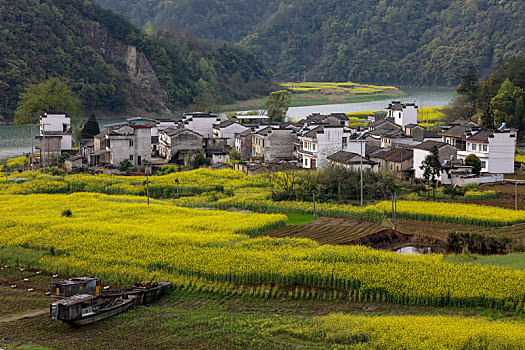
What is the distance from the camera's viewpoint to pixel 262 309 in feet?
61.5

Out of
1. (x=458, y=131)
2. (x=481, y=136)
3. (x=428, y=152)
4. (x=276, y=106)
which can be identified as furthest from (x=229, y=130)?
(x=481, y=136)

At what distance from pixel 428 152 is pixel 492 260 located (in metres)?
17.0

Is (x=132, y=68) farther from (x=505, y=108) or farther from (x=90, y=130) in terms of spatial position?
(x=505, y=108)

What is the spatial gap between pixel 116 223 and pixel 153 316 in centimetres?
1067

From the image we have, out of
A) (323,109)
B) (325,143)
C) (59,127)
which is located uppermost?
(323,109)

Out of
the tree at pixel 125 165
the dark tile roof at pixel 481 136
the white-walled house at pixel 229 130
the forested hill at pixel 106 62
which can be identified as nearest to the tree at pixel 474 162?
the dark tile roof at pixel 481 136

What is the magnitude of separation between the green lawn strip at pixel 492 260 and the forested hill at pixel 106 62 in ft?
196

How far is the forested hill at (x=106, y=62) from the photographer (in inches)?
3046

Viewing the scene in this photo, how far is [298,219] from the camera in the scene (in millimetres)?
30344

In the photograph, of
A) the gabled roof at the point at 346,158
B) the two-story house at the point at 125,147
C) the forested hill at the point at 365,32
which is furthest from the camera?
the forested hill at the point at 365,32

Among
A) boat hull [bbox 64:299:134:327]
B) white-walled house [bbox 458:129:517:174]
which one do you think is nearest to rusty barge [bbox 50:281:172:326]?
boat hull [bbox 64:299:134:327]

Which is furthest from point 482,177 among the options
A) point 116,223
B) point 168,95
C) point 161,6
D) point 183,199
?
point 161,6

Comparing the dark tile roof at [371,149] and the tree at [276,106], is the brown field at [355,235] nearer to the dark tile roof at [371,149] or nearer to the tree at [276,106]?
the dark tile roof at [371,149]

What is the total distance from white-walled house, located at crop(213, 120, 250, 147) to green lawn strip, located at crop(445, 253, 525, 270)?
104ft
